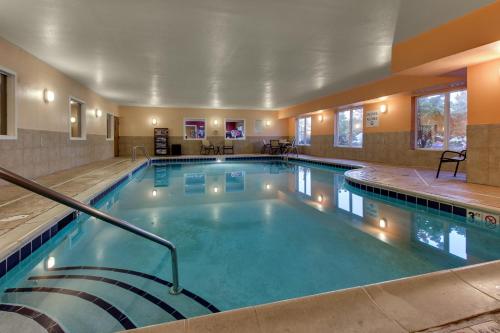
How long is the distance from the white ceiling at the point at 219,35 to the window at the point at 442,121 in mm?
1707

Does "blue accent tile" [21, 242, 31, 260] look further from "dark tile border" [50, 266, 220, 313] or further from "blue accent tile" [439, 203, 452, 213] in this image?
"blue accent tile" [439, 203, 452, 213]

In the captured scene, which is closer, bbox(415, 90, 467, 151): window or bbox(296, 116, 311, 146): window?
bbox(415, 90, 467, 151): window

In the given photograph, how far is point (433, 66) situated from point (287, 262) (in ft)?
14.5

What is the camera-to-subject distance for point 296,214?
3.91 metres

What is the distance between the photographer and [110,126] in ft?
38.5

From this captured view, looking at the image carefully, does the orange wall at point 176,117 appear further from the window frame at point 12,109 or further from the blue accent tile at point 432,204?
the blue accent tile at point 432,204

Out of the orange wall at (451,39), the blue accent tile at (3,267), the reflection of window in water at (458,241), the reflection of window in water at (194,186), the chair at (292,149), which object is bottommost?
the reflection of window in water at (458,241)

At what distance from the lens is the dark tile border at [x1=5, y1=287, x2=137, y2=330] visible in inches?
63.0

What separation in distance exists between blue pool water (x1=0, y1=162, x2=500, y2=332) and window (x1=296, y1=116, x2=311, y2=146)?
946cm

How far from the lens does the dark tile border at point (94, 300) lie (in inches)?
63.0

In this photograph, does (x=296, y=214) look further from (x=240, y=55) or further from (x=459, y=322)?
(x=240, y=55)

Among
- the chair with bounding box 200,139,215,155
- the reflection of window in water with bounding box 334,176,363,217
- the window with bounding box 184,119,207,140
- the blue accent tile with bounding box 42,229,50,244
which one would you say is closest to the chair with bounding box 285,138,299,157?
the chair with bounding box 200,139,215,155

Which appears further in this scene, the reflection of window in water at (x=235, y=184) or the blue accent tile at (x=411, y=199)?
the reflection of window in water at (x=235, y=184)

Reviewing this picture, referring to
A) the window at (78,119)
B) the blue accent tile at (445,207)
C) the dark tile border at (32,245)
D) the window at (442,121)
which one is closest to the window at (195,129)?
the window at (78,119)
